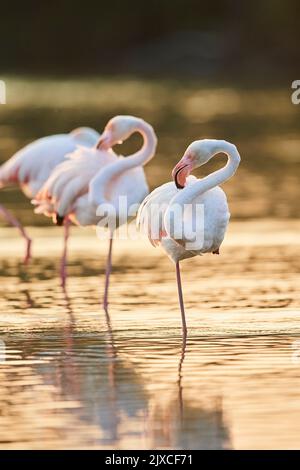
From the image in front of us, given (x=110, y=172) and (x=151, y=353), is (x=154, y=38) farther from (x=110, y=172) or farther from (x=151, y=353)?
(x=151, y=353)

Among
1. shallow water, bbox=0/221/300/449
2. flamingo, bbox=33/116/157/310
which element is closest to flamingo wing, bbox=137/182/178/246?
shallow water, bbox=0/221/300/449

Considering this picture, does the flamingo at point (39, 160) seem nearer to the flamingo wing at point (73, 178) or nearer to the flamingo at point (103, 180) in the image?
the flamingo at point (103, 180)

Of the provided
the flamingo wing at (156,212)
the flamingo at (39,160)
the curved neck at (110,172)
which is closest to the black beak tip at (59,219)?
the curved neck at (110,172)

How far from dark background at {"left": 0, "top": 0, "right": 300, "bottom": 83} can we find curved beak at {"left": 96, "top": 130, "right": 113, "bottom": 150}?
36901 millimetres

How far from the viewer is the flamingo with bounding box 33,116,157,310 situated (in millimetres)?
12219

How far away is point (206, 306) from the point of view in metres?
11.3

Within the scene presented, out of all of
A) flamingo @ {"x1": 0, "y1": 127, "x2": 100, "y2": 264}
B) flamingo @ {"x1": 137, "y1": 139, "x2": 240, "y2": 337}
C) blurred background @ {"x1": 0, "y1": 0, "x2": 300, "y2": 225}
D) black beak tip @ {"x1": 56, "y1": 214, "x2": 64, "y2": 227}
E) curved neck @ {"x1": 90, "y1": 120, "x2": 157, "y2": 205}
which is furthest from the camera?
blurred background @ {"x1": 0, "y1": 0, "x2": 300, "y2": 225}

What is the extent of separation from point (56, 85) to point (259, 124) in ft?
65.9

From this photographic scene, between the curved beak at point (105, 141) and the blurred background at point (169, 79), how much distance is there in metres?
3.66

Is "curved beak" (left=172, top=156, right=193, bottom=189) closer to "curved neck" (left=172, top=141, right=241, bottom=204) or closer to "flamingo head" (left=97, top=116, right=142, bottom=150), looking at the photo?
"curved neck" (left=172, top=141, right=241, bottom=204)

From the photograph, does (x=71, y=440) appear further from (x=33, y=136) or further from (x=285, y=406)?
(x=33, y=136)

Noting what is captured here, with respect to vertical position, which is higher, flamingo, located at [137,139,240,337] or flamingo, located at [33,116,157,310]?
flamingo, located at [137,139,240,337]

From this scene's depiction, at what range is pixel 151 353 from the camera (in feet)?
31.7

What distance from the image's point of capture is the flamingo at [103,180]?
12.2m
